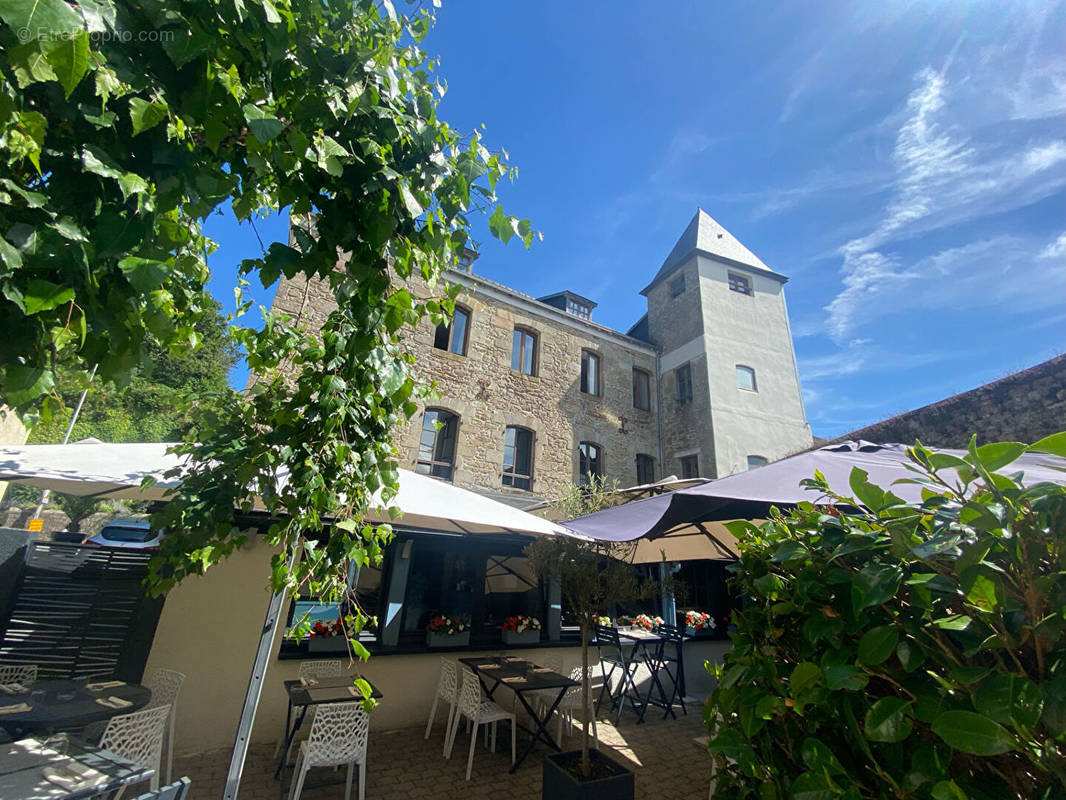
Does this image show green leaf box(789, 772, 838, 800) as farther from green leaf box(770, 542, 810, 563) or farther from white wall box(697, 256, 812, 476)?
white wall box(697, 256, 812, 476)

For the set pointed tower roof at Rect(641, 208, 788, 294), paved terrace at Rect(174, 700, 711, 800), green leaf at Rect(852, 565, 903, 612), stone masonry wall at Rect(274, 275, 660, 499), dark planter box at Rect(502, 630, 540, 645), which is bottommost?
paved terrace at Rect(174, 700, 711, 800)

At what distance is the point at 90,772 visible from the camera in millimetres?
2486

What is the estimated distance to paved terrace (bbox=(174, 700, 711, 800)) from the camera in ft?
12.8

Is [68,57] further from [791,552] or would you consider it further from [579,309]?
[579,309]

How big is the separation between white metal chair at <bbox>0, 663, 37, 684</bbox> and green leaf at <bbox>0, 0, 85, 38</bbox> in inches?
219

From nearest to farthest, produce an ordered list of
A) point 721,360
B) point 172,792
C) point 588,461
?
point 172,792 < point 588,461 < point 721,360

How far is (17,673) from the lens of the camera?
4.08 metres

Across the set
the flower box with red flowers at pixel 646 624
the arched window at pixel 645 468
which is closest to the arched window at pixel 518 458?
the arched window at pixel 645 468

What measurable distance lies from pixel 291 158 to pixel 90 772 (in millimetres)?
3402

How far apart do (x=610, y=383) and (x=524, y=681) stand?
9.13 metres

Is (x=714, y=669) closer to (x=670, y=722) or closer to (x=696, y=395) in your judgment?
(x=670, y=722)

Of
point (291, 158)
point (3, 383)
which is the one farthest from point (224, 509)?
point (291, 158)

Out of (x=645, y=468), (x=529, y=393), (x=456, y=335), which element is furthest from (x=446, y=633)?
(x=645, y=468)

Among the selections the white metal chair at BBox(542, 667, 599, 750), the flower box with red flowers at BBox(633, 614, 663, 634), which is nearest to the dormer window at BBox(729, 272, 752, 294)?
the flower box with red flowers at BBox(633, 614, 663, 634)
